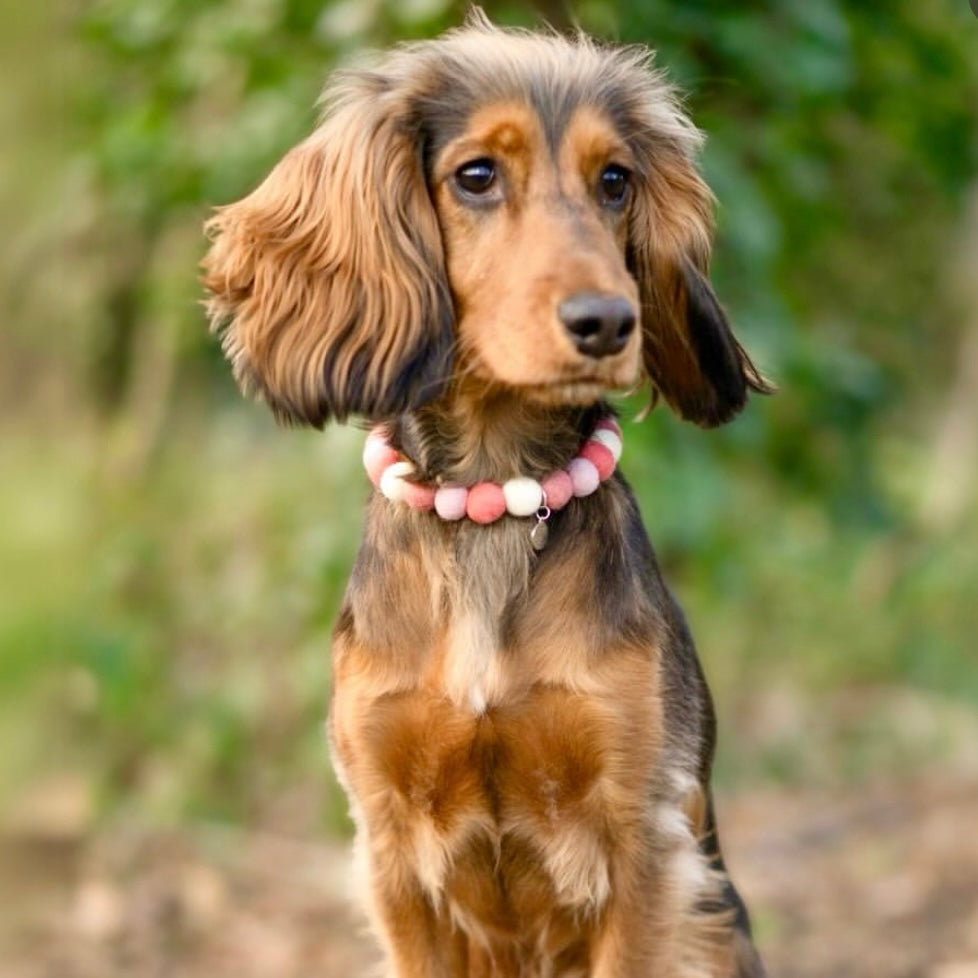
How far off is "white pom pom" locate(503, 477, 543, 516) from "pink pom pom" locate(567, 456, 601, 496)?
2.5 inches

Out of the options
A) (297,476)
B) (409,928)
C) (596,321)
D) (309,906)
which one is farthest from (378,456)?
(297,476)

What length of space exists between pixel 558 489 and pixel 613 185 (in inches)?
21.1

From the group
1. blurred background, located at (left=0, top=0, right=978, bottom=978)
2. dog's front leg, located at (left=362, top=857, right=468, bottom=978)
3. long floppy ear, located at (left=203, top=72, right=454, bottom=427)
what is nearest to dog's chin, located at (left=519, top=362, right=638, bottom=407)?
long floppy ear, located at (left=203, top=72, right=454, bottom=427)

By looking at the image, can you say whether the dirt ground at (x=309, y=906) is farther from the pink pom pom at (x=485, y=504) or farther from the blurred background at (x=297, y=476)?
the pink pom pom at (x=485, y=504)

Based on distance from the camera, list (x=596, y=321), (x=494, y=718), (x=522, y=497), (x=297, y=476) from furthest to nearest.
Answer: (x=297, y=476)
(x=522, y=497)
(x=494, y=718)
(x=596, y=321)

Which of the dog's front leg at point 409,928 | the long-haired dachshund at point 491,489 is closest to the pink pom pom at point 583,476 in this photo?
the long-haired dachshund at point 491,489

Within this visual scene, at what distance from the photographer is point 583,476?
10.2ft

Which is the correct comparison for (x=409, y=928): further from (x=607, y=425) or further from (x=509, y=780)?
(x=607, y=425)

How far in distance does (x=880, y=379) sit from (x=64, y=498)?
4.67 meters

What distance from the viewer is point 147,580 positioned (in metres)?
6.23

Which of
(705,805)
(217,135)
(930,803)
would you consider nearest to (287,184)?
(705,805)

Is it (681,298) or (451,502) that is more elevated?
(681,298)

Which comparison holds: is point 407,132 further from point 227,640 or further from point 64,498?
point 227,640

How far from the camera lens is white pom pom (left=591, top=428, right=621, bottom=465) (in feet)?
10.4
